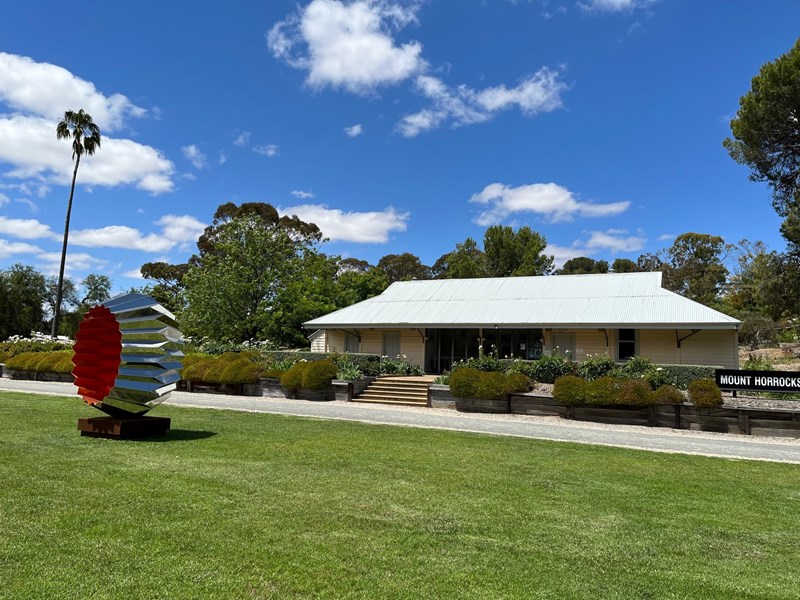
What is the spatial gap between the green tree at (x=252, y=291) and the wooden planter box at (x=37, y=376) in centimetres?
754

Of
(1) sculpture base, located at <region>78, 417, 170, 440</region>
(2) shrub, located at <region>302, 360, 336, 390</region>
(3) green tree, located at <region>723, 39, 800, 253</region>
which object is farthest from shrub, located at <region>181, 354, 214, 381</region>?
(3) green tree, located at <region>723, 39, 800, 253</region>

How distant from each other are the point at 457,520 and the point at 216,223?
165ft

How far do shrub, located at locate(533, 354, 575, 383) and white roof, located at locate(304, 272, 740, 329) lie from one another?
2.67 metres

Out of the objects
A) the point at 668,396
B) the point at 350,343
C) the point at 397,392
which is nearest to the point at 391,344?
the point at 350,343

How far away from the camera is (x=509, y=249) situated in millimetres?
47438

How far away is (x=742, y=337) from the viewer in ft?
125

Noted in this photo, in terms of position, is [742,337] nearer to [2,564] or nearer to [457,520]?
[457,520]

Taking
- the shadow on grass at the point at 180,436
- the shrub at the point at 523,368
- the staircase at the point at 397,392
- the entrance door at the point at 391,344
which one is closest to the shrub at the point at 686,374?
the shrub at the point at 523,368

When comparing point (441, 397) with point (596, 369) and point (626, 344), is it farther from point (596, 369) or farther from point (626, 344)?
point (626, 344)

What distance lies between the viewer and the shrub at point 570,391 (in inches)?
559

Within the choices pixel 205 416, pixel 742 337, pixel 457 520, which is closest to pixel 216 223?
pixel 205 416

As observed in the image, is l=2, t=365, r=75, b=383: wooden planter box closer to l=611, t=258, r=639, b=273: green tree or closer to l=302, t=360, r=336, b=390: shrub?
l=302, t=360, r=336, b=390: shrub

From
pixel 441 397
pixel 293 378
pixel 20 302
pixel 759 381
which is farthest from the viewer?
pixel 20 302

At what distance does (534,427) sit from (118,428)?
29.4 feet
